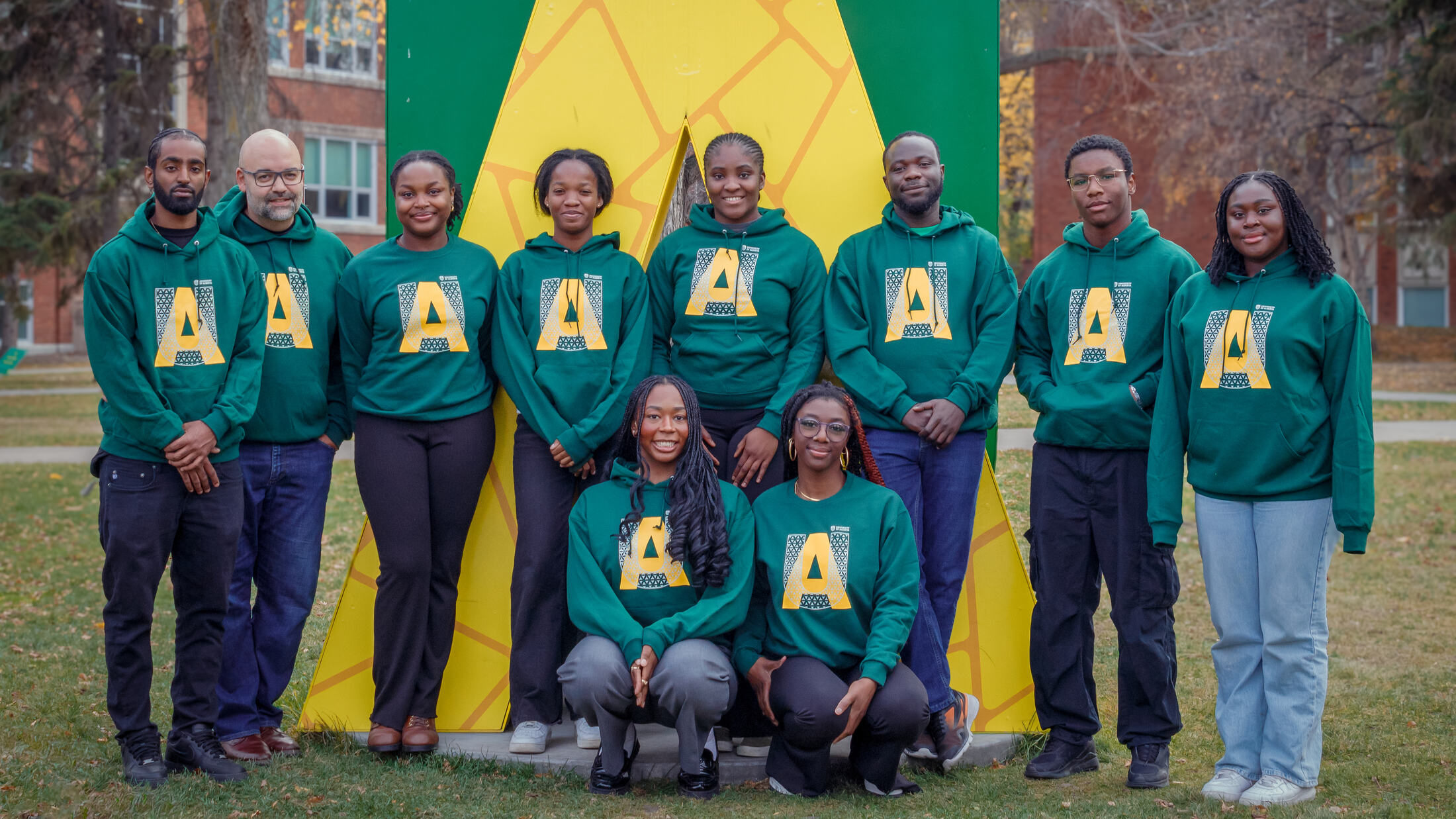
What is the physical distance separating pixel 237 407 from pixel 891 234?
7.85 ft

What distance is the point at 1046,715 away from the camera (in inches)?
178

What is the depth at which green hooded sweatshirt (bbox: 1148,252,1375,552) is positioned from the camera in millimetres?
3846

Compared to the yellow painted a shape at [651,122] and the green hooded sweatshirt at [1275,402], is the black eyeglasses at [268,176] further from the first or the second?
the green hooded sweatshirt at [1275,402]

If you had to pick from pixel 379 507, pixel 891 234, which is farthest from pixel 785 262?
pixel 379 507

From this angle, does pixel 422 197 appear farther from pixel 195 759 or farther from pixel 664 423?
pixel 195 759

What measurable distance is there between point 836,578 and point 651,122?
2.18 metres

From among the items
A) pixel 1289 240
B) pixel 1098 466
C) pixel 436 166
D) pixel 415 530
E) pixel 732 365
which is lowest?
pixel 415 530

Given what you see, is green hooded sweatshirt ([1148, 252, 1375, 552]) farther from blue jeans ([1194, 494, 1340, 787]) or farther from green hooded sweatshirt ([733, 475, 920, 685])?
green hooded sweatshirt ([733, 475, 920, 685])

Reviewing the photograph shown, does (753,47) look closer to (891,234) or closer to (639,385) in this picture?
(891,234)

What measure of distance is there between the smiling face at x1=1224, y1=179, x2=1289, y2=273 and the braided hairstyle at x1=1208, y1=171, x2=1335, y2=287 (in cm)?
3

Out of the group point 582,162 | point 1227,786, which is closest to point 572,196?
point 582,162

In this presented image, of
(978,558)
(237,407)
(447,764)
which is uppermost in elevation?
(237,407)

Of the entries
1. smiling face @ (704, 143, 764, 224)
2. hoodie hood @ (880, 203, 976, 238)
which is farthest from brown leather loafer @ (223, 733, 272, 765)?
hoodie hood @ (880, 203, 976, 238)

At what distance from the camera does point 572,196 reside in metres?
4.62
